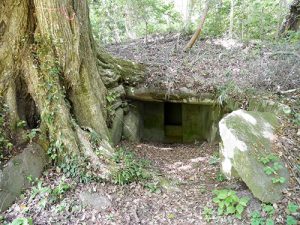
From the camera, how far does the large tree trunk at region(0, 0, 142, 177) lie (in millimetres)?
3969

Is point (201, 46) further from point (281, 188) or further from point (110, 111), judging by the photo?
point (281, 188)

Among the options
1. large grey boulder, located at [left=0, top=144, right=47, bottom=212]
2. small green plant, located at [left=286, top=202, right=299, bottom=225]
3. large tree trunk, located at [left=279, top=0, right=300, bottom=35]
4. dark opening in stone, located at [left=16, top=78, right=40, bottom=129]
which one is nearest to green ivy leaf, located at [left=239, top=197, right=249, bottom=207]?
small green plant, located at [left=286, top=202, right=299, bottom=225]

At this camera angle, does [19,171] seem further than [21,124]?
No

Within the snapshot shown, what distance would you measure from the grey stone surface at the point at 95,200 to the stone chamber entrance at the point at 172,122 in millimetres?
3766

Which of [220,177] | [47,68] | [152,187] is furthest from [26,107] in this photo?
[220,177]

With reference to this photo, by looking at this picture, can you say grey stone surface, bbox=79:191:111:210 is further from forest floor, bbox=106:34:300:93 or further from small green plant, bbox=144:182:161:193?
forest floor, bbox=106:34:300:93

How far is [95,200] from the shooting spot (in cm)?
368

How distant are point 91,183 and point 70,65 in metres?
1.75

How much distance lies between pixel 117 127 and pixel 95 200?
2345 millimetres

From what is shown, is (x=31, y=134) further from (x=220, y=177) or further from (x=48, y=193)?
(x=220, y=177)

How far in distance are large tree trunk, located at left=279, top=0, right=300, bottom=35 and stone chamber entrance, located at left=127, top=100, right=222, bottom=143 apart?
3.08 metres

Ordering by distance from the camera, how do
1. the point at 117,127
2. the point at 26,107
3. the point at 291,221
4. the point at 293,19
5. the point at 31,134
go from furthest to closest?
the point at 293,19 < the point at 117,127 < the point at 26,107 < the point at 31,134 < the point at 291,221

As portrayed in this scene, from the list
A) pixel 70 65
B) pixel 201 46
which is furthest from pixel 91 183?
pixel 201 46

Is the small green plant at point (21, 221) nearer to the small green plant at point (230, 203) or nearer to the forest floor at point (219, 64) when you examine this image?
the small green plant at point (230, 203)
